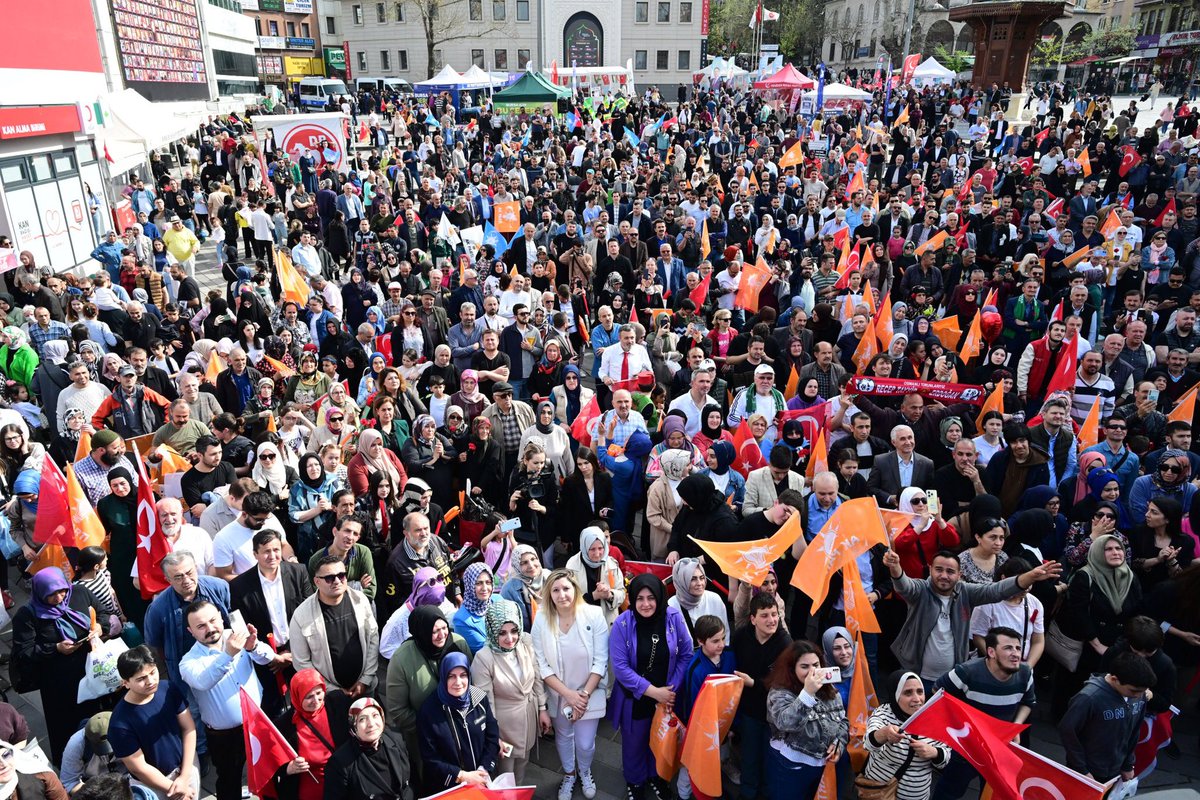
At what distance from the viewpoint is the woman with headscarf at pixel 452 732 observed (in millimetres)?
3938

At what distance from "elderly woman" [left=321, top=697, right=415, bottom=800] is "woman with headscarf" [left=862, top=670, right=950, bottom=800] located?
238 cm

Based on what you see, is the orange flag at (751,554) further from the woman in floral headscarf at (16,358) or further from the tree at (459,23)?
the tree at (459,23)

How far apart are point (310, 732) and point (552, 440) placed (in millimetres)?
3046

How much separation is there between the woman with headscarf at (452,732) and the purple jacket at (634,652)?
2.67ft

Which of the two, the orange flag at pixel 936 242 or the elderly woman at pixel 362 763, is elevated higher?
the orange flag at pixel 936 242

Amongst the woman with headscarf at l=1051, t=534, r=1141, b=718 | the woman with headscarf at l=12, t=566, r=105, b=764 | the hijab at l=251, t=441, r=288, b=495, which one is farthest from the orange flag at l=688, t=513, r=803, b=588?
the woman with headscarf at l=12, t=566, r=105, b=764

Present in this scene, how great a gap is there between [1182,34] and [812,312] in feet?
191

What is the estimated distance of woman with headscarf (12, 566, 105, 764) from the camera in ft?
13.9

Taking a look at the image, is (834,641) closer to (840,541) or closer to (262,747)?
(840,541)

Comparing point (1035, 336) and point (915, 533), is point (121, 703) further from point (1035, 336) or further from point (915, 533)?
point (1035, 336)

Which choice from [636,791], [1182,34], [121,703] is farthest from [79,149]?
[1182,34]

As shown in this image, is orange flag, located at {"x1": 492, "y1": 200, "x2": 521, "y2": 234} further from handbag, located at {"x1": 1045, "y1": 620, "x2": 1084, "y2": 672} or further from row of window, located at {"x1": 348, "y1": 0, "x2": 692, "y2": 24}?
row of window, located at {"x1": 348, "y1": 0, "x2": 692, "y2": 24}

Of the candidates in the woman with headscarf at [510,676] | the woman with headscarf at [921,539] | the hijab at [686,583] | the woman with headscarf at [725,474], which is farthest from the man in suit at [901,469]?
the woman with headscarf at [510,676]

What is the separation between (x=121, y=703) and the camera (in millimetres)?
3820
